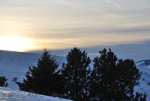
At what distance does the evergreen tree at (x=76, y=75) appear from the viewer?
33.6 meters

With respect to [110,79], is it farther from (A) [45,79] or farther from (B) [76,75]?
(A) [45,79]

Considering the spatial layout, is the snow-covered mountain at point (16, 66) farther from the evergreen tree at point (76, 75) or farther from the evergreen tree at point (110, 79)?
the evergreen tree at point (110, 79)

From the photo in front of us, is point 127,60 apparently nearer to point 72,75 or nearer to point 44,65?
point 72,75

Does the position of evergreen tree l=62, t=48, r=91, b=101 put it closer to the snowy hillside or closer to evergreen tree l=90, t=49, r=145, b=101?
evergreen tree l=90, t=49, r=145, b=101

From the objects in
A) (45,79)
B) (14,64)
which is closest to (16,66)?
(14,64)

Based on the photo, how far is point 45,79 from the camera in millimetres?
31547

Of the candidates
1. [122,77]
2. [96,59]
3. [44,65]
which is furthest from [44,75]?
[122,77]

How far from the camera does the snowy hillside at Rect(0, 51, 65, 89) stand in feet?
185

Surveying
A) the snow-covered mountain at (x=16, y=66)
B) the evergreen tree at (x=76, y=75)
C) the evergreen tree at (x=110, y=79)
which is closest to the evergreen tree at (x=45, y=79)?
the evergreen tree at (x=76, y=75)

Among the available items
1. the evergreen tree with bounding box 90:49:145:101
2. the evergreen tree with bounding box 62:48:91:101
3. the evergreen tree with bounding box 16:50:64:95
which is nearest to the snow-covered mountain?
the evergreen tree with bounding box 62:48:91:101

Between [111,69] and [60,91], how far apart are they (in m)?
6.73

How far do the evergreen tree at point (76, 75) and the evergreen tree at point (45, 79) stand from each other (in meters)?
1.54

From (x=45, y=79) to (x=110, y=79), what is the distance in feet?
25.6

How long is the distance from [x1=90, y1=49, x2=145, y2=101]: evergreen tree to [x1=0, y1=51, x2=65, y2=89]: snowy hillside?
1539cm
